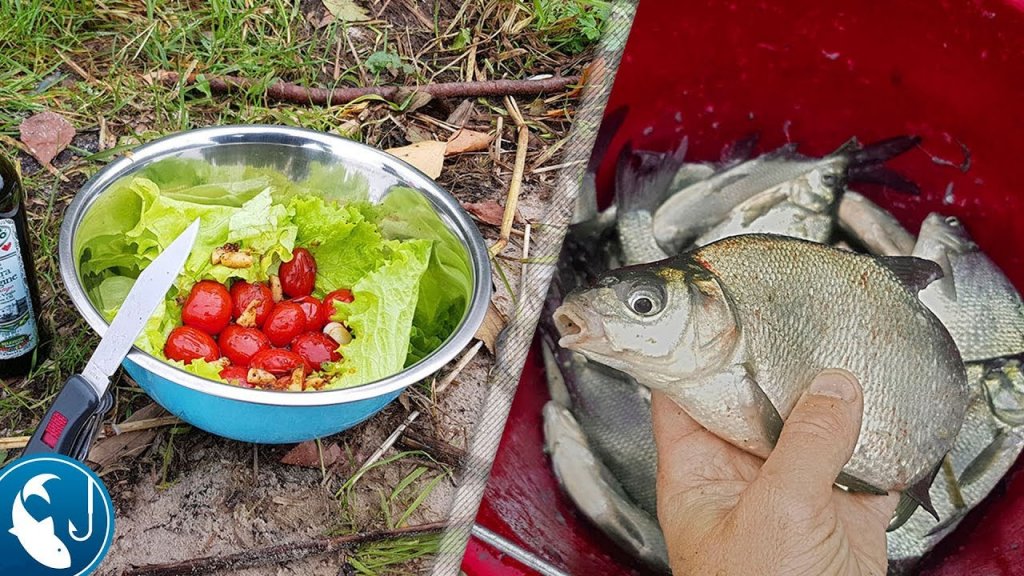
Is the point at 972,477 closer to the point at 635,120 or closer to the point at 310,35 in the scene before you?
the point at 635,120

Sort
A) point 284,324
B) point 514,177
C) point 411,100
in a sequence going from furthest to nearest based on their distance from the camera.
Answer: point 411,100 < point 514,177 < point 284,324

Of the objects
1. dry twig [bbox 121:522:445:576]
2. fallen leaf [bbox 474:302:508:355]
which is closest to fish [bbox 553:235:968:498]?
dry twig [bbox 121:522:445:576]

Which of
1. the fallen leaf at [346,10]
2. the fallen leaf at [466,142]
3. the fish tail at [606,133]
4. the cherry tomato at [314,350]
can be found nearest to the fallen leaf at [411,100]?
the fallen leaf at [466,142]

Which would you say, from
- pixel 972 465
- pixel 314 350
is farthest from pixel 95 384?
pixel 972 465

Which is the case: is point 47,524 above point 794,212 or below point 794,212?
below

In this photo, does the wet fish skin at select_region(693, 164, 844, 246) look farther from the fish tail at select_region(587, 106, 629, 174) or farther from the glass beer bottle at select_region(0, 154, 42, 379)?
the glass beer bottle at select_region(0, 154, 42, 379)

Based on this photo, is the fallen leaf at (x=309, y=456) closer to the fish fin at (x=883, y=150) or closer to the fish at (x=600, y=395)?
the fish at (x=600, y=395)

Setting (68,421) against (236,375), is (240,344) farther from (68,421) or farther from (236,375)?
(68,421)
